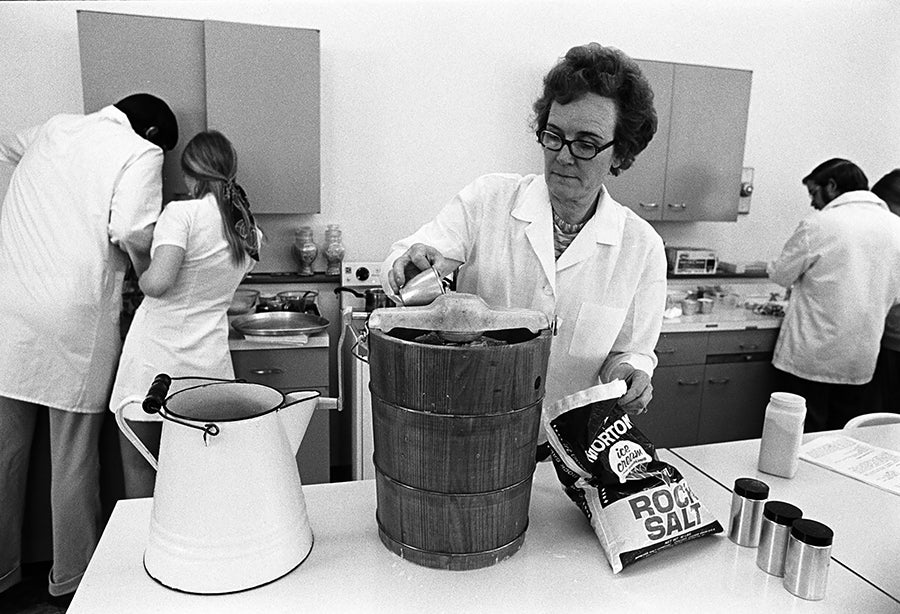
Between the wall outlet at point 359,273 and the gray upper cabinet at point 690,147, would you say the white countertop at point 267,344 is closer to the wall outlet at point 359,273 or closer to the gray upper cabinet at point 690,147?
the wall outlet at point 359,273

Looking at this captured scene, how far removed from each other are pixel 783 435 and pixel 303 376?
1.79m

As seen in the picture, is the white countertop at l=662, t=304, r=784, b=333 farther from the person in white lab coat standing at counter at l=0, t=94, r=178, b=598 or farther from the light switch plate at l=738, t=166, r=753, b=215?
the person in white lab coat standing at counter at l=0, t=94, r=178, b=598

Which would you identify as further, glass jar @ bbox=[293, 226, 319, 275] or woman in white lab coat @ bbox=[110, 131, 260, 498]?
glass jar @ bbox=[293, 226, 319, 275]

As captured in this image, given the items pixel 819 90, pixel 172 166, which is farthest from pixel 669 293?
pixel 172 166

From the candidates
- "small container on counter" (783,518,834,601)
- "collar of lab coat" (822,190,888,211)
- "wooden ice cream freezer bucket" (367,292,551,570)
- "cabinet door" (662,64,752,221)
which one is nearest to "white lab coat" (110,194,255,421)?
"wooden ice cream freezer bucket" (367,292,551,570)

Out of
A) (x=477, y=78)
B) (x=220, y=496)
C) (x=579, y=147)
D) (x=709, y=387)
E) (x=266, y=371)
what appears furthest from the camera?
(x=709, y=387)

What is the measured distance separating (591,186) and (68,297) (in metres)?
1.69

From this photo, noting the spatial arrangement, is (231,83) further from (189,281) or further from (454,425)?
(454,425)

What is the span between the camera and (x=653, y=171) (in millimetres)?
3281

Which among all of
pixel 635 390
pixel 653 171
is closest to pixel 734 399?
pixel 653 171

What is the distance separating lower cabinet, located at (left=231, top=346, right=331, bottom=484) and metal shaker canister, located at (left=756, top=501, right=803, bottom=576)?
1811mm

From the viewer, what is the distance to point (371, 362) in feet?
3.54

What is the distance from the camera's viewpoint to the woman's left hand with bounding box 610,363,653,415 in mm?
1370

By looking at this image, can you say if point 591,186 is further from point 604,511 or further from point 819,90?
point 819,90
